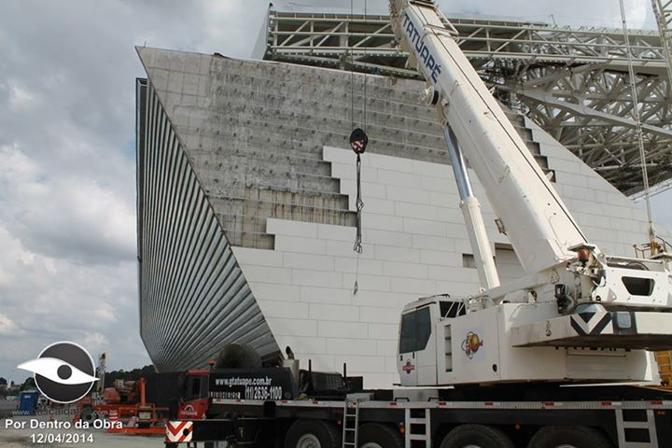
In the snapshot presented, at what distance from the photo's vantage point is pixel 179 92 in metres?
24.5

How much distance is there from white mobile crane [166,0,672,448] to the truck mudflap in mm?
27

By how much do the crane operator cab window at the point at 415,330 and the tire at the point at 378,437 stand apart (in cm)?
146

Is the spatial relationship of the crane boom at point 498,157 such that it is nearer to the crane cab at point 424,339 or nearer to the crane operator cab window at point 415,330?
the crane cab at point 424,339

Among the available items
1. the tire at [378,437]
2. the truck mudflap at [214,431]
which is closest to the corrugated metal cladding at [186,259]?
the truck mudflap at [214,431]

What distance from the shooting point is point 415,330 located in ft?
35.7

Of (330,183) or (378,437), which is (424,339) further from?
(330,183)

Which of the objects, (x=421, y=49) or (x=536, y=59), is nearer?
(x=421, y=49)

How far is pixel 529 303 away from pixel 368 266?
15756mm

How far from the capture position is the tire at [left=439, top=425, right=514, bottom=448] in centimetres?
836

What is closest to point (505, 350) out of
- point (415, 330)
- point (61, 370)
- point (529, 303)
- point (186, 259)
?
point (529, 303)

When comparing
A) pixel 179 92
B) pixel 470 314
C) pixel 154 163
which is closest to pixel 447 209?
pixel 179 92

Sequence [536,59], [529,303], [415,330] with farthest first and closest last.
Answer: [536,59] → [415,330] → [529,303]

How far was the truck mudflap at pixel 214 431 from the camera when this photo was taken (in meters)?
12.3

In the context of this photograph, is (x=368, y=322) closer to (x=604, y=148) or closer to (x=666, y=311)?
(x=666, y=311)
